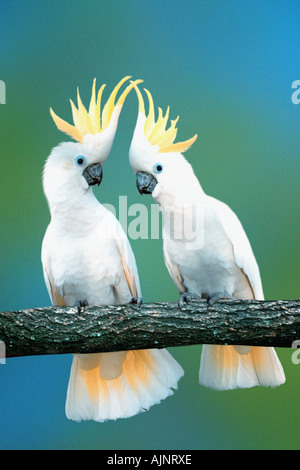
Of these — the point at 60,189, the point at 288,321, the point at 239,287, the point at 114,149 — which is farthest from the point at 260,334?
the point at 114,149

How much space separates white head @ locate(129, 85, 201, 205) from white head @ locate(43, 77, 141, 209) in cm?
14

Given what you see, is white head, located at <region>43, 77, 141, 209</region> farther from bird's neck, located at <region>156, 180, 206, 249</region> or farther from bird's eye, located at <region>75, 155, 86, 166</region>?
bird's neck, located at <region>156, 180, 206, 249</region>

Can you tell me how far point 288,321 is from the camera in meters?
2.37

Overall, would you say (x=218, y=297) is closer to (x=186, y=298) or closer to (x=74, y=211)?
(x=186, y=298)

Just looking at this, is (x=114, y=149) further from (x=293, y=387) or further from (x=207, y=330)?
(x=293, y=387)

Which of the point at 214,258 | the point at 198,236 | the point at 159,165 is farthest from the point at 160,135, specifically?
the point at 214,258

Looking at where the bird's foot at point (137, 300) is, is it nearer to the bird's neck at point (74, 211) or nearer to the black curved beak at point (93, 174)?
the bird's neck at point (74, 211)

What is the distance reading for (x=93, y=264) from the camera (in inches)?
107

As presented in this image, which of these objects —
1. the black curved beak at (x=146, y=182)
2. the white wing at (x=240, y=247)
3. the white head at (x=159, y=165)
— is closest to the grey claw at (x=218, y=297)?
the white wing at (x=240, y=247)

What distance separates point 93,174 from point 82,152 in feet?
0.38

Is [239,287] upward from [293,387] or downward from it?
upward

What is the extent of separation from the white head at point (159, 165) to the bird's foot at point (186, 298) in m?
0.44

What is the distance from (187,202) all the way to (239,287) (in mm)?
511

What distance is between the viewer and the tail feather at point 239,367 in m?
2.75
